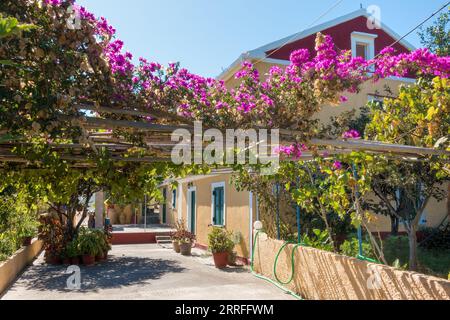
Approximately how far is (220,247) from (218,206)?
295cm

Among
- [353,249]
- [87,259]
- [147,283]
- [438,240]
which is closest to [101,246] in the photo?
[87,259]

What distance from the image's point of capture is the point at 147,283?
9.21m

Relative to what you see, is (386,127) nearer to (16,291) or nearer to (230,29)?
(230,29)

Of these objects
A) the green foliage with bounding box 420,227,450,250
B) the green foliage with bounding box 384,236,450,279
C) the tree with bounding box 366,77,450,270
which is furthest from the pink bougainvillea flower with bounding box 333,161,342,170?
the green foliage with bounding box 420,227,450,250

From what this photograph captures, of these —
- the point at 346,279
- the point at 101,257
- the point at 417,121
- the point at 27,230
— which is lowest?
the point at 101,257

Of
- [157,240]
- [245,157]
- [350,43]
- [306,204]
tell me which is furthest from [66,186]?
[157,240]

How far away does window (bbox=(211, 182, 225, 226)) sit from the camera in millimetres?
13500

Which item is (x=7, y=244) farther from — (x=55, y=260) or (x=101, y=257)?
(x=101, y=257)

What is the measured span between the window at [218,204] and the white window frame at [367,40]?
692cm

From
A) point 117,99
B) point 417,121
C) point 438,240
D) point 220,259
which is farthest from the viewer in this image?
point 438,240

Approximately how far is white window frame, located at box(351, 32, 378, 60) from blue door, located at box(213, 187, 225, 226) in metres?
7.00

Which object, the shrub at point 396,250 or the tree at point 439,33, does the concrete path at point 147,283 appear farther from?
the tree at point 439,33

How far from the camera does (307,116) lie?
4266 millimetres

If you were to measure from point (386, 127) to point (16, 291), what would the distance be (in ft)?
26.5
